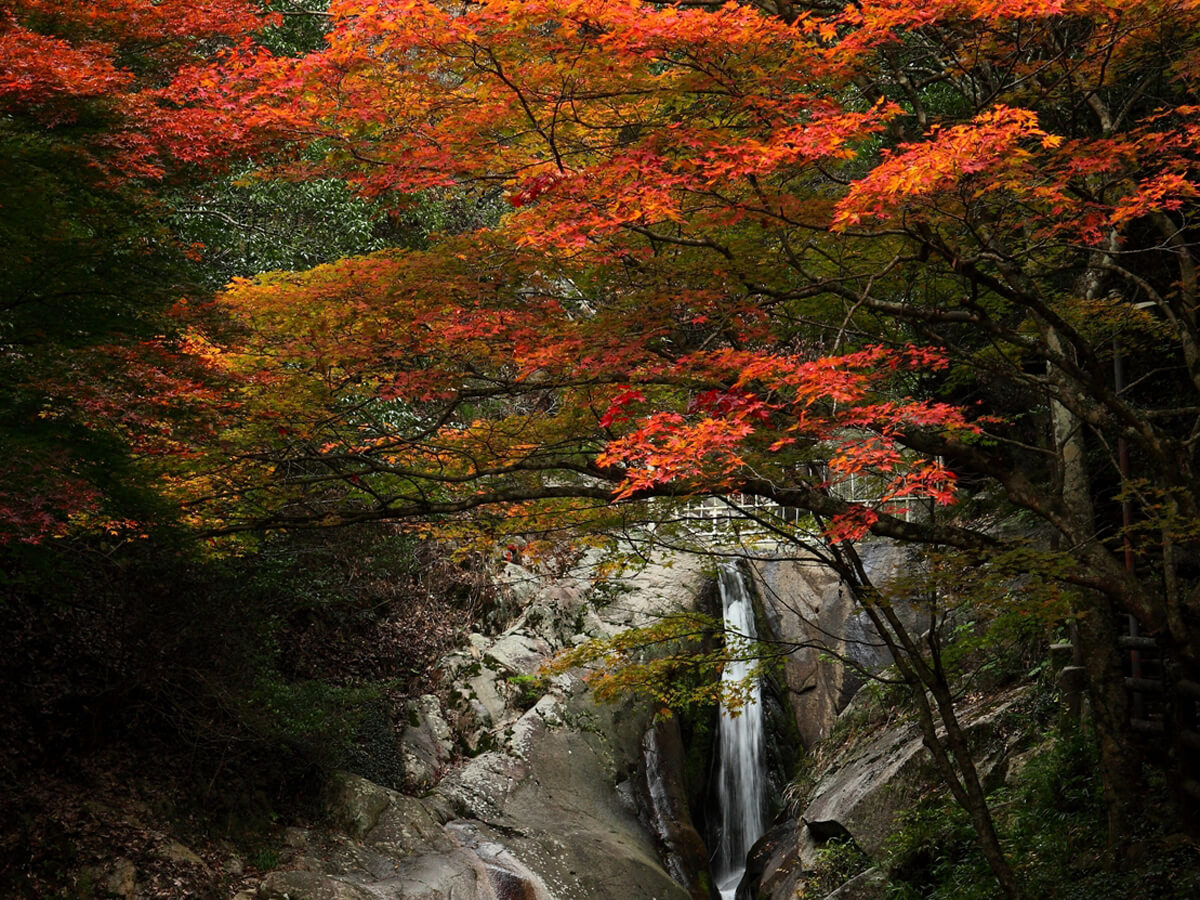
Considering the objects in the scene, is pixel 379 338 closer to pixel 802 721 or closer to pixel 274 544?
pixel 274 544

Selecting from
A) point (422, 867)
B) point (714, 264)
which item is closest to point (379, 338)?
point (714, 264)

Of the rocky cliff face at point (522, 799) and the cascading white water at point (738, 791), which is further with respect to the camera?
the cascading white water at point (738, 791)

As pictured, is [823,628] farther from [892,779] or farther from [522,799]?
[522,799]

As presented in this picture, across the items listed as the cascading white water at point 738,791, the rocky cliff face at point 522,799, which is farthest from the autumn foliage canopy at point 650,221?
the cascading white water at point 738,791

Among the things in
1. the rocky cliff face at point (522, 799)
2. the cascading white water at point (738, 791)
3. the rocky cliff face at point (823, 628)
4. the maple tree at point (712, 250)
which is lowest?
the cascading white water at point (738, 791)

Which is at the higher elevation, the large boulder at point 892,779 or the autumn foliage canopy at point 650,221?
the autumn foliage canopy at point 650,221

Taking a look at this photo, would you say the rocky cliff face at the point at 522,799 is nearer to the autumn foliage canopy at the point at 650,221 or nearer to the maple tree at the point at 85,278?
the autumn foliage canopy at the point at 650,221

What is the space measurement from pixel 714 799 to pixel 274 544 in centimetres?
724

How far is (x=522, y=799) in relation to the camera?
10.9 metres

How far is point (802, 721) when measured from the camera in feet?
47.9

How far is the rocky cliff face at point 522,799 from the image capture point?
9.09 meters

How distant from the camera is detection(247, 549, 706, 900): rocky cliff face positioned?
358 inches

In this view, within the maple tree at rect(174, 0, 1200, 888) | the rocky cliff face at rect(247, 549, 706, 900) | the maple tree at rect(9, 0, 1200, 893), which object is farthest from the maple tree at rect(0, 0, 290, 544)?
the rocky cliff face at rect(247, 549, 706, 900)

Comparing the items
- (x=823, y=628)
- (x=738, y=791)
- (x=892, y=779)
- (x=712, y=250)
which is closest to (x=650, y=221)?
(x=712, y=250)
